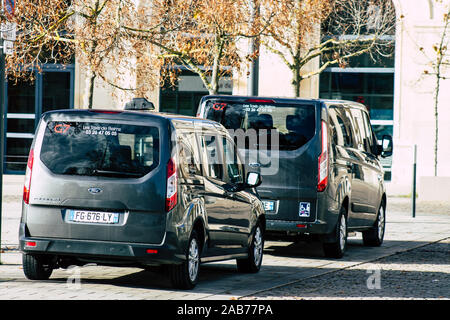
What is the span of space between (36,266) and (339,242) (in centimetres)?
452

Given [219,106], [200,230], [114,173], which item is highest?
[219,106]

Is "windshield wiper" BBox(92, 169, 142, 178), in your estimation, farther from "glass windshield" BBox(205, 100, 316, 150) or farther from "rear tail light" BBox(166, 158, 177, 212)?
"glass windshield" BBox(205, 100, 316, 150)

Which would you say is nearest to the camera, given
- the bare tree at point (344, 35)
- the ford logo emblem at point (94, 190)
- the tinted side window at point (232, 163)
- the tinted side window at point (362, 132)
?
the ford logo emblem at point (94, 190)

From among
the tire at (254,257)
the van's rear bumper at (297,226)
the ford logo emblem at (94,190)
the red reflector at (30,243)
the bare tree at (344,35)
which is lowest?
the tire at (254,257)

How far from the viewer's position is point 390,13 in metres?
27.1

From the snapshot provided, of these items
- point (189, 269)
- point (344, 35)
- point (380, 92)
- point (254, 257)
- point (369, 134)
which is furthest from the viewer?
point (380, 92)

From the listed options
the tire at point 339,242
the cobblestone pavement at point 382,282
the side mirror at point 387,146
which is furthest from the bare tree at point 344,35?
the cobblestone pavement at point 382,282

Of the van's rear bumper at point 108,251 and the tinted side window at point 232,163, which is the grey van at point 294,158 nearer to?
the tinted side window at point 232,163

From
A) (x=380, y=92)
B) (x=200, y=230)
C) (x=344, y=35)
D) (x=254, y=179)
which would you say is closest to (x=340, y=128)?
(x=254, y=179)

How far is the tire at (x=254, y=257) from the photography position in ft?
35.0

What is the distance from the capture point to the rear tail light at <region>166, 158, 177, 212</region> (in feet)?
28.1

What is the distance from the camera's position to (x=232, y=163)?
34.5 ft

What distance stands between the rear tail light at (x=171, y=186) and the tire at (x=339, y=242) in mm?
4023

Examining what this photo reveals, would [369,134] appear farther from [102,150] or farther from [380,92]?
[380,92]
